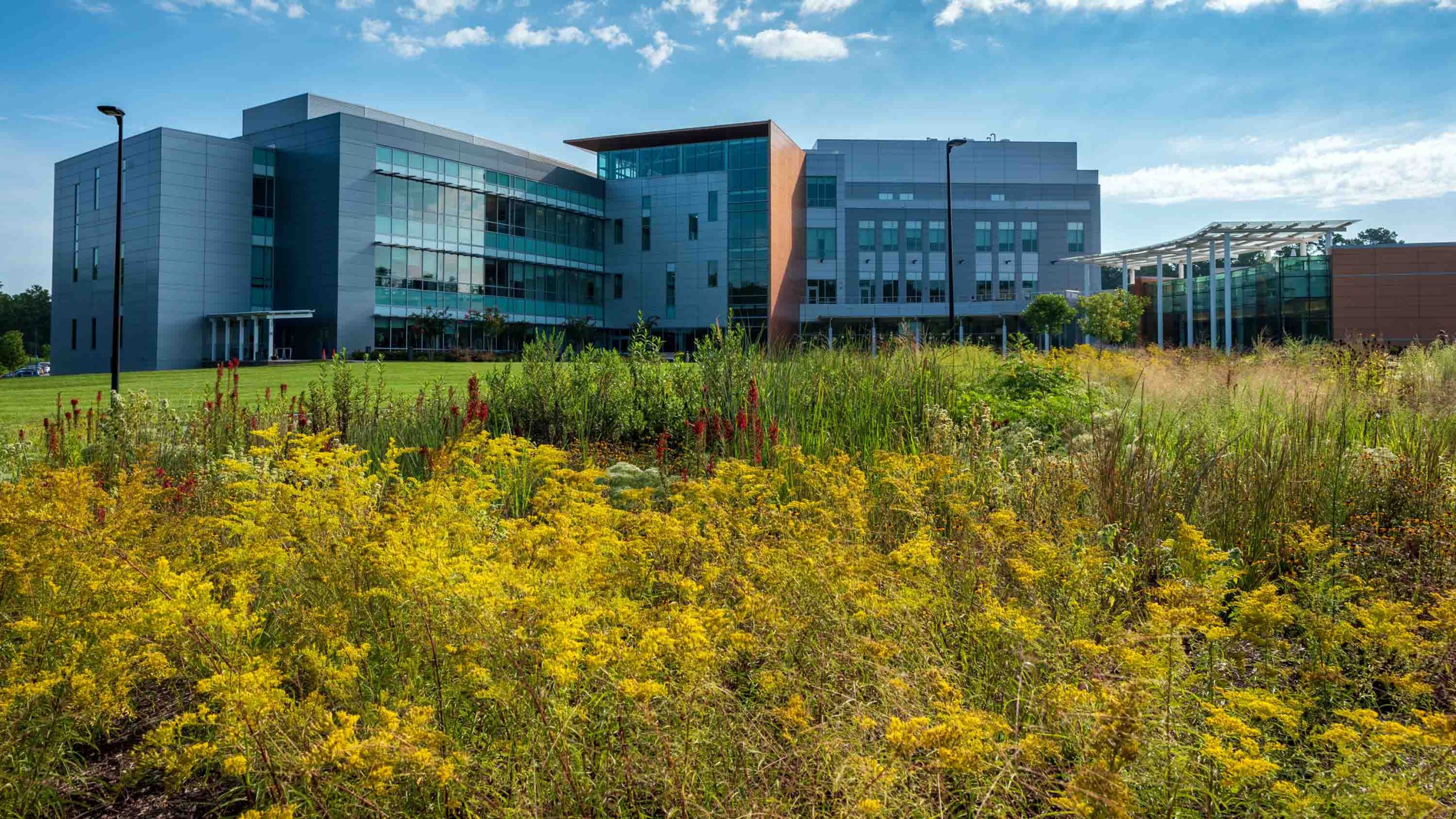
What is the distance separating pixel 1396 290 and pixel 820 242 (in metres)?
35.2

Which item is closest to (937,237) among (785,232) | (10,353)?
(785,232)

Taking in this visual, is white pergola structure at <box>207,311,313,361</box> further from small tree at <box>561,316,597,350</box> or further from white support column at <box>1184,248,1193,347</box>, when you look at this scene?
white support column at <box>1184,248,1193,347</box>

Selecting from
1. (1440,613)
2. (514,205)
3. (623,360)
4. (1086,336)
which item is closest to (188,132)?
(514,205)

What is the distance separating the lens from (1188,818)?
233cm

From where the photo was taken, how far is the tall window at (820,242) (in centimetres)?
6481

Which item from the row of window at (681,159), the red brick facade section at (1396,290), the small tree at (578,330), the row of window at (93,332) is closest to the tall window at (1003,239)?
the row of window at (681,159)

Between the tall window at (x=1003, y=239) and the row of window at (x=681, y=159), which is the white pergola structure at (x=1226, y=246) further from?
the row of window at (x=681, y=159)

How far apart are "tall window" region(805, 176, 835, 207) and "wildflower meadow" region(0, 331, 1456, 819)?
6127 cm

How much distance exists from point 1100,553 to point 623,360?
7827 millimetres

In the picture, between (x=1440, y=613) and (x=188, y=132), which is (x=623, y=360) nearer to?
(x=1440, y=613)

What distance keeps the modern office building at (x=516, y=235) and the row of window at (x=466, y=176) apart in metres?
0.15

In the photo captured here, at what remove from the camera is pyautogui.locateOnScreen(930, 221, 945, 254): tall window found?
66.4 meters

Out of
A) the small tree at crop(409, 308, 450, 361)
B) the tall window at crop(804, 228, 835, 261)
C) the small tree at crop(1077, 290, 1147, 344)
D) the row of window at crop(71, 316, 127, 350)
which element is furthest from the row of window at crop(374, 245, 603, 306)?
the small tree at crop(1077, 290, 1147, 344)

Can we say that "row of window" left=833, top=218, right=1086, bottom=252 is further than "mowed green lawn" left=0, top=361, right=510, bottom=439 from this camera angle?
Yes
